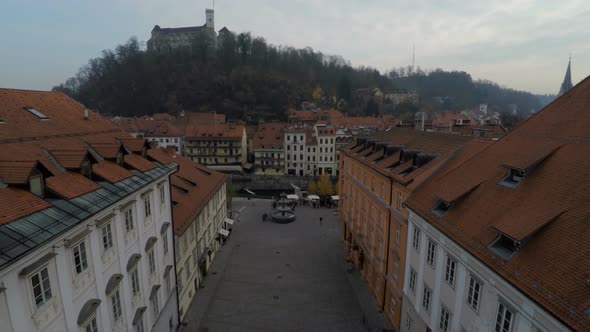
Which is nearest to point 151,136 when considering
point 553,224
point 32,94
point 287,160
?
point 287,160

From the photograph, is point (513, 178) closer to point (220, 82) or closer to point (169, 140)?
point (169, 140)

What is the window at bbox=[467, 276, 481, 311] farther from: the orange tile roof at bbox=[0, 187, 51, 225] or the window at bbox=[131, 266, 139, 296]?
the orange tile roof at bbox=[0, 187, 51, 225]

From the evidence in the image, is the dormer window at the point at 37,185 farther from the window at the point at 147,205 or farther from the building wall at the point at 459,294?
the building wall at the point at 459,294

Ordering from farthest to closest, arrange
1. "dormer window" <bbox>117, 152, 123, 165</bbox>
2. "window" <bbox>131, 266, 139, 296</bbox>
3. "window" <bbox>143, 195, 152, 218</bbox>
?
"window" <bbox>143, 195, 152, 218</bbox>, "dormer window" <bbox>117, 152, 123, 165</bbox>, "window" <bbox>131, 266, 139, 296</bbox>

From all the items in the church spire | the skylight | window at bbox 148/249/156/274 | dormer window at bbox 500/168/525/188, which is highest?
the church spire

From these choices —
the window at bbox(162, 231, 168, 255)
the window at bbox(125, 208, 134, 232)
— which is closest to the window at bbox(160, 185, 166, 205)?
the window at bbox(162, 231, 168, 255)

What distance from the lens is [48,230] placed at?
782cm

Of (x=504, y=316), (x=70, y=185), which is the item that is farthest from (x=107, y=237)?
(x=504, y=316)

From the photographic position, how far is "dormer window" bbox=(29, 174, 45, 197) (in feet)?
27.8

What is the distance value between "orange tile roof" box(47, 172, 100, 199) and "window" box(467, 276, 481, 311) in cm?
1349

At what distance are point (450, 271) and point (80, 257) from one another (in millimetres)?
13422

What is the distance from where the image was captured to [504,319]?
9.23m

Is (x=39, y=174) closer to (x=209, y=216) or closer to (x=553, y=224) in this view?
(x=553, y=224)

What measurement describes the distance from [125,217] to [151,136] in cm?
6321
